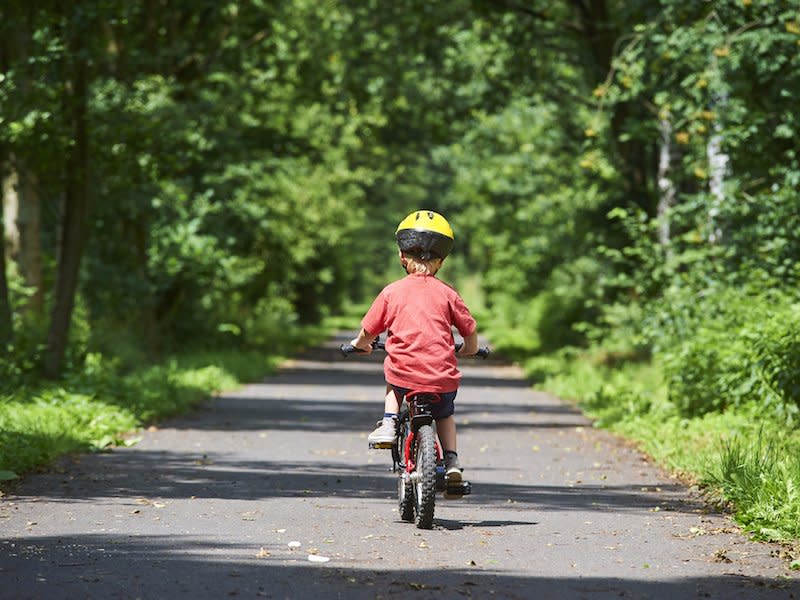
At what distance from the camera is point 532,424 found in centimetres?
1803

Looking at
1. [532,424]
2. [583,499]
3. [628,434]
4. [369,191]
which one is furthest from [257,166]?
[369,191]

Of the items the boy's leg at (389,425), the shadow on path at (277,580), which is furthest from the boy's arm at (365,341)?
the shadow on path at (277,580)

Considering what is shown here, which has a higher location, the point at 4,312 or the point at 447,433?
the point at 4,312

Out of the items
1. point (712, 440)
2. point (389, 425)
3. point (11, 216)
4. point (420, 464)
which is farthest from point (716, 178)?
point (11, 216)

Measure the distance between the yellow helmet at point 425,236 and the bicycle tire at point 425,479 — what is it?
3.72 feet

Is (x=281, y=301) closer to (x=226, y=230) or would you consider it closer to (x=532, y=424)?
(x=226, y=230)

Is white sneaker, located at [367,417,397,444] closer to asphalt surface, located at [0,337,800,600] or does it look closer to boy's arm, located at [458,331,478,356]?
asphalt surface, located at [0,337,800,600]

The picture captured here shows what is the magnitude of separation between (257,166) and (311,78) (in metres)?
3.28

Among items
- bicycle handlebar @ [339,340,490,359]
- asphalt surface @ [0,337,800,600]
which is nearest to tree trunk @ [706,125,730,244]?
asphalt surface @ [0,337,800,600]

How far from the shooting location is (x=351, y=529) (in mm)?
9117

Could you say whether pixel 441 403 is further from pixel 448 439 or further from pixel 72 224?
pixel 72 224

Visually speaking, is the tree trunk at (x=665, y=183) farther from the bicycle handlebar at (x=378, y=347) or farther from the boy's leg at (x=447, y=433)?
the boy's leg at (x=447, y=433)

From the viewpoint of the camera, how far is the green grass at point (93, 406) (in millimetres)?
12664

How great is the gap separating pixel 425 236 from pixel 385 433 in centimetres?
126
